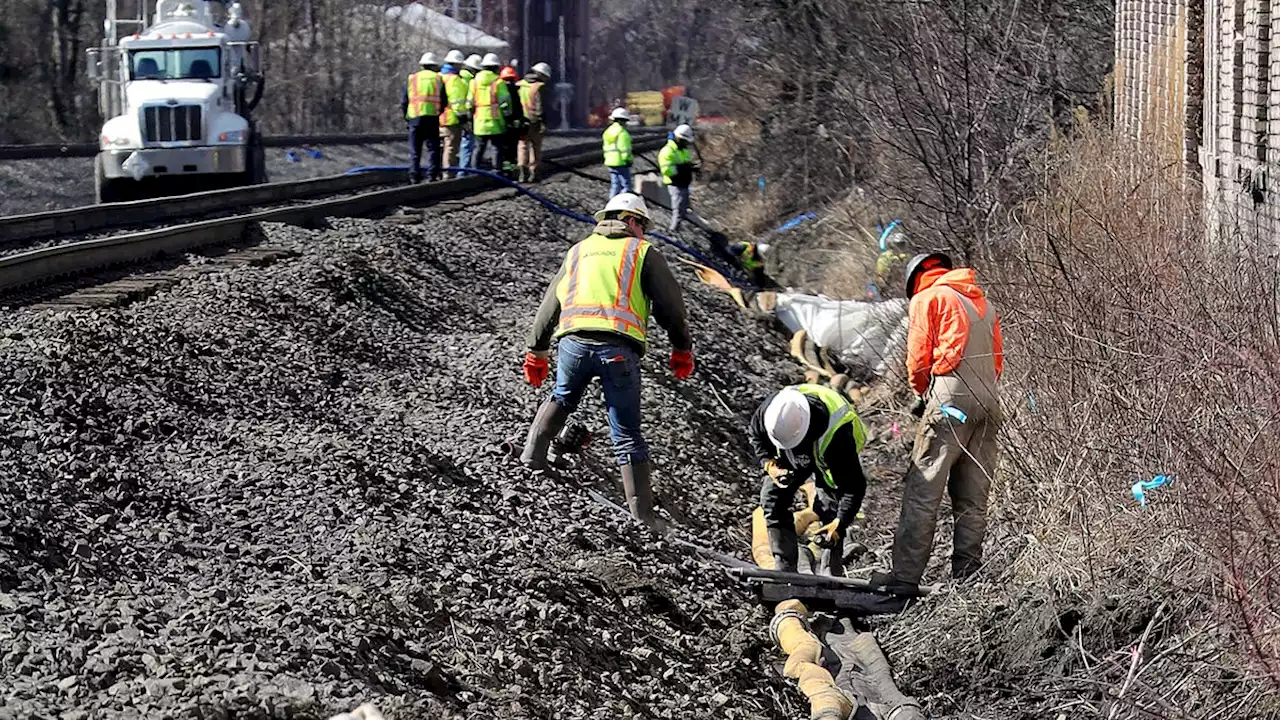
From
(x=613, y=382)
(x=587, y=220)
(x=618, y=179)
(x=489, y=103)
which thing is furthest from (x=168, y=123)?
(x=613, y=382)

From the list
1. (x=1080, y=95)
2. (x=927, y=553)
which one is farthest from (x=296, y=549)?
(x=1080, y=95)

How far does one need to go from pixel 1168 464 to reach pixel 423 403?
5.60 meters

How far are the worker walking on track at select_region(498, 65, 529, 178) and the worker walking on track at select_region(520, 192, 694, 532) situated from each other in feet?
52.8

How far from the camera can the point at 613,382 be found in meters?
9.30

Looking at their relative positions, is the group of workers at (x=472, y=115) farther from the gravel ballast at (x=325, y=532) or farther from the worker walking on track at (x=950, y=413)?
the worker walking on track at (x=950, y=413)

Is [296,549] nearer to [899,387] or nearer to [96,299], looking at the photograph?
[96,299]

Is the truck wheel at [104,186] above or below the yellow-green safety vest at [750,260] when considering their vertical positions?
above

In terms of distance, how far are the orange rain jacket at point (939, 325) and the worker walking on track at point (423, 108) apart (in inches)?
584

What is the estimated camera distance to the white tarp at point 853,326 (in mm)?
15065

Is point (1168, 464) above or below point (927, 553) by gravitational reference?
above

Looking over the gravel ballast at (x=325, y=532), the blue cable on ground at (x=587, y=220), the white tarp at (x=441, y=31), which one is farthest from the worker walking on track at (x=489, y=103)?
the white tarp at (x=441, y=31)

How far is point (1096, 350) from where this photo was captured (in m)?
9.12

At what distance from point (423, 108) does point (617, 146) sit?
2861 millimetres

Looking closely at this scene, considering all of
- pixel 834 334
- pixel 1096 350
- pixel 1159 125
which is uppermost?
pixel 1159 125
